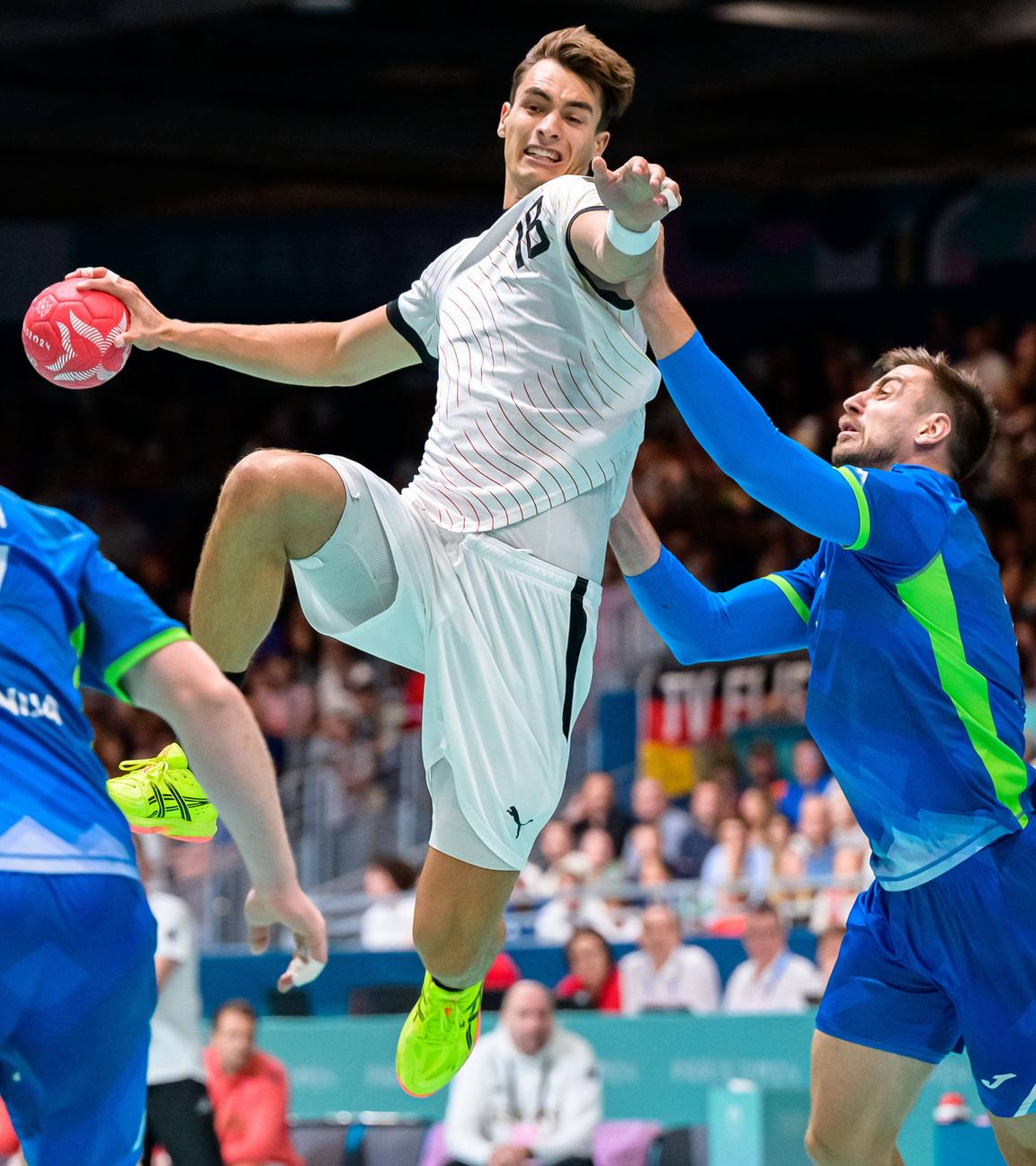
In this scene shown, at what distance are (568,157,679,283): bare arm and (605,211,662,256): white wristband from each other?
2 centimetres

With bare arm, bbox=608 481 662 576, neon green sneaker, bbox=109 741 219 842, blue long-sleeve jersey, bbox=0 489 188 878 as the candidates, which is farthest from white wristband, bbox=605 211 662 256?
neon green sneaker, bbox=109 741 219 842

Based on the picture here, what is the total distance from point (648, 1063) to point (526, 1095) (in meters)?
0.64

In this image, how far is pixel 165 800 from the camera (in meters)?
5.12

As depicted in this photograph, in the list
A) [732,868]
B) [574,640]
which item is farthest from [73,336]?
[732,868]

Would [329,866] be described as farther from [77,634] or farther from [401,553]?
[77,634]

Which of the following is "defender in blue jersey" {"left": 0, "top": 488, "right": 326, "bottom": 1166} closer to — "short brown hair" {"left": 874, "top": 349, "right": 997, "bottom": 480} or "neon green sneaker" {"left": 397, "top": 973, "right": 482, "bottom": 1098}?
"neon green sneaker" {"left": 397, "top": 973, "right": 482, "bottom": 1098}

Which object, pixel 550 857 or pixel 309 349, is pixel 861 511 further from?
pixel 550 857

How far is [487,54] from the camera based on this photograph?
1838cm

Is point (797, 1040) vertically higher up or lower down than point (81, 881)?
lower down

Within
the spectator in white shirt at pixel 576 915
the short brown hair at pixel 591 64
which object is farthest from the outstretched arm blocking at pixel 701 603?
the spectator in white shirt at pixel 576 915

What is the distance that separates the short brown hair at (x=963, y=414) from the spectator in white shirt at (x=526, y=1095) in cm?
467

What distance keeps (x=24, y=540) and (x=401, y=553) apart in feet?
5.92

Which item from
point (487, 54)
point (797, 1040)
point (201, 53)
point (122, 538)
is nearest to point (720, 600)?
point (797, 1040)

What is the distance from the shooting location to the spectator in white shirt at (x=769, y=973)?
10102mm
